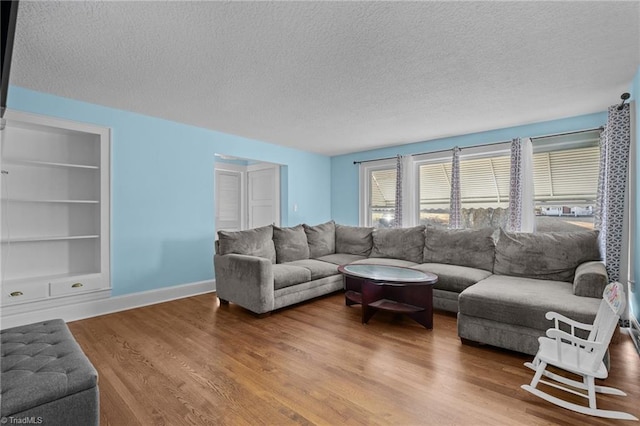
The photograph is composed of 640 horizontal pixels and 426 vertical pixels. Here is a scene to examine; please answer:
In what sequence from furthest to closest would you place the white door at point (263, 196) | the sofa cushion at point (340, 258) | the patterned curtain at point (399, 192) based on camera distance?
the white door at point (263, 196) → the patterned curtain at point (399, 192) → the sofa cushion at point (340, 258)

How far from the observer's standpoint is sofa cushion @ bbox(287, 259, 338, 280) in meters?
3.98

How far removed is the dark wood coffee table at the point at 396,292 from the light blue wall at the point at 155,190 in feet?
7.36

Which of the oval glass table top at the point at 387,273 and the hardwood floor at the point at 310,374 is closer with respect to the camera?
the hardwood floor at the point at 310,374

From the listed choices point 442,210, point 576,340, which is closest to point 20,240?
point 576,340

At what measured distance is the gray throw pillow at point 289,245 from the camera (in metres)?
4.37

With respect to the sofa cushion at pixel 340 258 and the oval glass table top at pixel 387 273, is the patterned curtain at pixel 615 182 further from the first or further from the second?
the sofa cushion at pixel 340 258

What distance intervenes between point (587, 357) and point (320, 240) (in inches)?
141

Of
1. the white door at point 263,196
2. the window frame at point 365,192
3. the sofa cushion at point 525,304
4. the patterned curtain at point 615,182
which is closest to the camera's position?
the sofa cushion at point 525,304

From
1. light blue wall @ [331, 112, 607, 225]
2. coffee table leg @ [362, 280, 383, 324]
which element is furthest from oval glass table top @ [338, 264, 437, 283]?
light blue wall @ [331, 112, 607, 225]

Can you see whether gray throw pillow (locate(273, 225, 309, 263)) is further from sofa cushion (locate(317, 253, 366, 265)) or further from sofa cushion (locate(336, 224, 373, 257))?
sofa cushion (locate(336, 224, 373, 257))

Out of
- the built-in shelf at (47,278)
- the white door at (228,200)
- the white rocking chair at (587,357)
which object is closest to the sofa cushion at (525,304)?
the white rocking chair at (587,357)

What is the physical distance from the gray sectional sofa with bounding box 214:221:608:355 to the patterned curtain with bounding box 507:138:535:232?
1.12 ft

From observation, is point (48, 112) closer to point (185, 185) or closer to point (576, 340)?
point (185, 185)

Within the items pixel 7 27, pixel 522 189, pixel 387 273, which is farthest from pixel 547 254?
pixel 7 27
